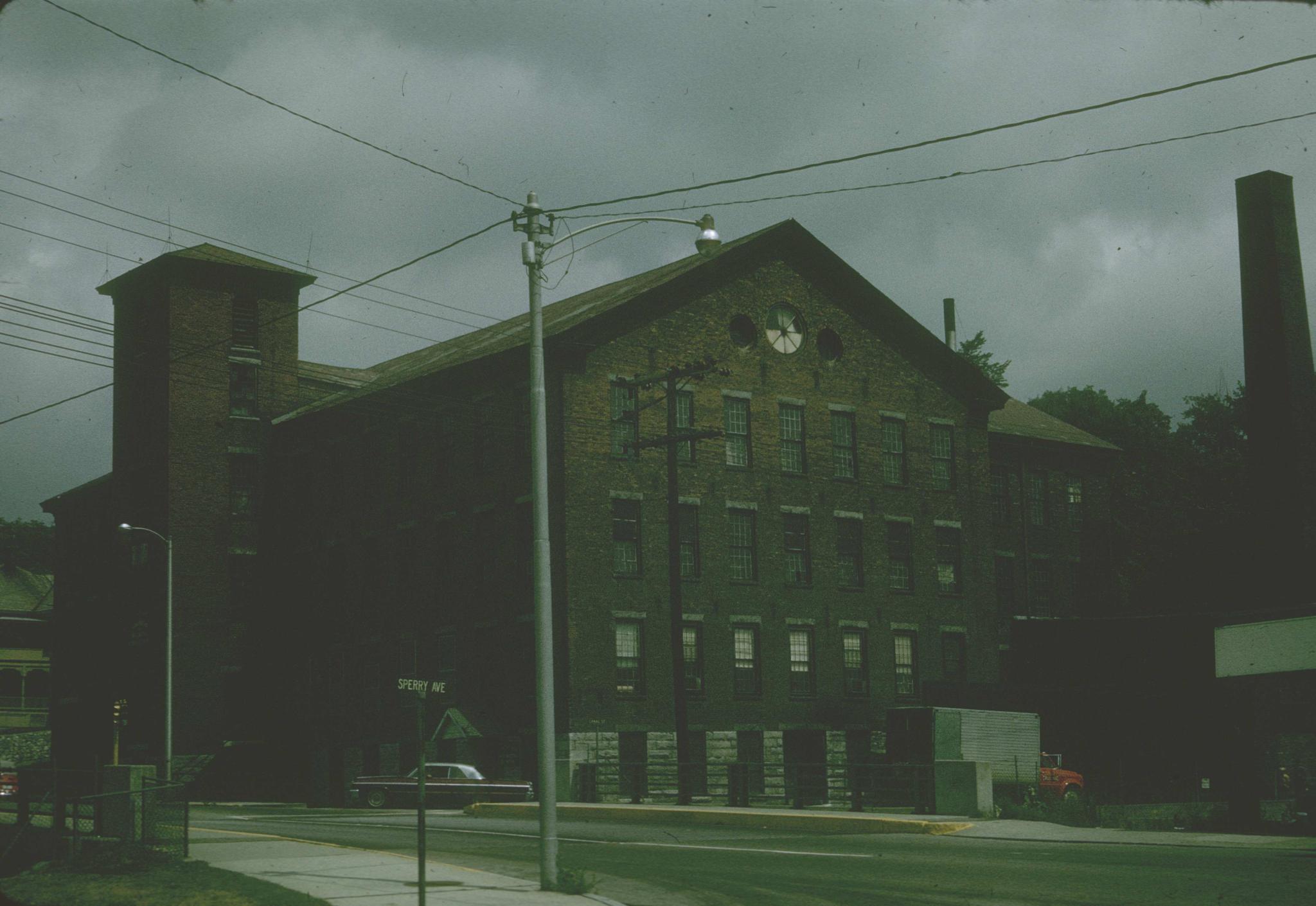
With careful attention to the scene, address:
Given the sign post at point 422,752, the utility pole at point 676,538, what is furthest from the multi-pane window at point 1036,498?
the sign post at point 422,752

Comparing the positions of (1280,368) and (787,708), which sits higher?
(1280,368)

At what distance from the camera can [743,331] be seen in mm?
A: 49844

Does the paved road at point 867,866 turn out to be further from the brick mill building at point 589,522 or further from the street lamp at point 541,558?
the brick mill building at point 589,522

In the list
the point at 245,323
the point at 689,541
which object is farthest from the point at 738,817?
the point at 245,323

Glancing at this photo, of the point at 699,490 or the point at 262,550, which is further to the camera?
the point at 262,550

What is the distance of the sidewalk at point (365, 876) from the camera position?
50.5 feet

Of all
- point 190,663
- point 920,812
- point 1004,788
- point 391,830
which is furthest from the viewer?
point 190,663

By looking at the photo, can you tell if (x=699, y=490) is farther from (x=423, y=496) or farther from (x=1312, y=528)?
(x=1312, y=528)

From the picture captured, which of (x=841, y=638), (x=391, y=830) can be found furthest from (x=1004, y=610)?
(x=391, y=830)

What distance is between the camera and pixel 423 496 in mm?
50000

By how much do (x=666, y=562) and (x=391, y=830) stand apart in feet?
62.0

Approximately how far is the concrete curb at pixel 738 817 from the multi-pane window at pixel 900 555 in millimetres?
18337

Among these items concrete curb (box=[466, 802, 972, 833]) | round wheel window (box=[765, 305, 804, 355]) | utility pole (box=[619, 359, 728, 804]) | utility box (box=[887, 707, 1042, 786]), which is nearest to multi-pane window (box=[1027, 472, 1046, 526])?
round wheel window (box=[765, 305, 804, 355])

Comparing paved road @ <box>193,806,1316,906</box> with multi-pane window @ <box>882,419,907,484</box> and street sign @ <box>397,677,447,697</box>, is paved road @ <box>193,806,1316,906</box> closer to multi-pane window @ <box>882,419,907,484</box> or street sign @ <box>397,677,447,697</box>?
street sign @ <box>397,677,447,697</box>
